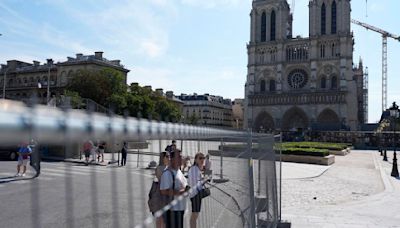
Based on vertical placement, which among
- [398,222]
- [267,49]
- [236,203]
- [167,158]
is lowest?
[398,222]

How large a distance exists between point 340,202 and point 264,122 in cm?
6996

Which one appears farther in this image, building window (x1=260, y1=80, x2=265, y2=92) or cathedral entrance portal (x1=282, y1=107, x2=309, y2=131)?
building window (x1=260, y1=80, x2=265, y2=92)

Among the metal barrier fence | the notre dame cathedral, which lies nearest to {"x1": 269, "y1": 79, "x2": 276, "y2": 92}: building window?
the notre dame cathedral

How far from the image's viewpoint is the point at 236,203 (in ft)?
15.8

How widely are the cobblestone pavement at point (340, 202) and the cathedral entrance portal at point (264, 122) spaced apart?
61.5 meters

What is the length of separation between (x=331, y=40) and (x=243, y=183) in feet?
249

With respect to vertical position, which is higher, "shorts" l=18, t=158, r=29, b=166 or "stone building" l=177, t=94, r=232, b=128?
"stone building" l=177, t=94, r=232, b=128

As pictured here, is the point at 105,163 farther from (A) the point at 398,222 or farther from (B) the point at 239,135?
(A) the point at 398,222

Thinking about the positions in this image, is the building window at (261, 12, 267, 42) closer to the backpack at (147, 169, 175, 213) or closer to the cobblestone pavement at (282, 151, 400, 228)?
the cobblestone pavement at (282, 151, 400, 228)

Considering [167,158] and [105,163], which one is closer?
[105,163]

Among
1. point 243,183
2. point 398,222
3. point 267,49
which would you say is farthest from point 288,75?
point 243,183

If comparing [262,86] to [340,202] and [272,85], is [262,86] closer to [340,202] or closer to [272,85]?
[272,85]

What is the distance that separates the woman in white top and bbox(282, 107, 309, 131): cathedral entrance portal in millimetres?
76093

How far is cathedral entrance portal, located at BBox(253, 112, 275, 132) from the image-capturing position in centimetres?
8062
